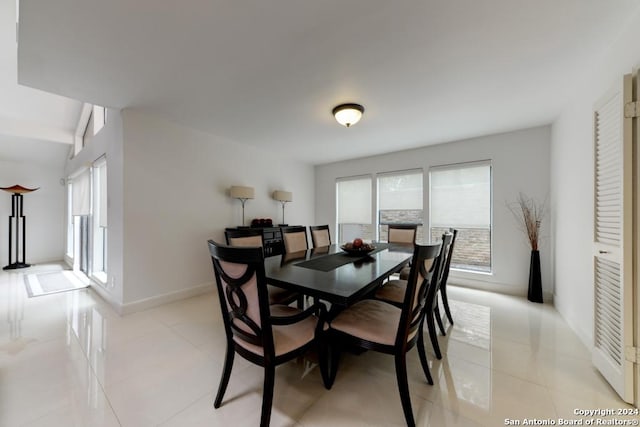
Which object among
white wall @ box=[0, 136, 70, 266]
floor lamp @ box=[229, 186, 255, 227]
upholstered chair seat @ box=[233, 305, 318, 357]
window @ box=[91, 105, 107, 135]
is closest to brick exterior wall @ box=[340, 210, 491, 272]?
floor lamp @ box=[229, 186, 255, 227]

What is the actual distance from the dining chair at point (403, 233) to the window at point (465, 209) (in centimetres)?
95

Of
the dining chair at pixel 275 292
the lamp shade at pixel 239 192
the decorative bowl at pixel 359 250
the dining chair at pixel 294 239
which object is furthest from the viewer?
the lamp shade at pixel 239 192

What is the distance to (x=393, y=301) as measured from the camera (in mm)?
2113

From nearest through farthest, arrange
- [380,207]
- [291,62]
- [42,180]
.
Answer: [291,62]
[380,207]
[42,180]

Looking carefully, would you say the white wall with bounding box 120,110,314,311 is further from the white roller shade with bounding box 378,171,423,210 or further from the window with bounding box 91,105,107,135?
the white roller shade with bounding box 378,171,423,210

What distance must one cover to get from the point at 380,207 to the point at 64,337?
15.8 feet

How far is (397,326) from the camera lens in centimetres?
153

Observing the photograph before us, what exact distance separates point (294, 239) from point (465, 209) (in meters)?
2.96

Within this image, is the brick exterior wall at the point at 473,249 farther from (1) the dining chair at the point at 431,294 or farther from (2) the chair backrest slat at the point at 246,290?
(2) the chair backrest slat at the point at 246,290

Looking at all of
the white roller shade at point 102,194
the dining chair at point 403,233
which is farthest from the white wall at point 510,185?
the white roller shade at point 102,194

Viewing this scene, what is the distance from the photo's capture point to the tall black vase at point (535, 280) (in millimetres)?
3201

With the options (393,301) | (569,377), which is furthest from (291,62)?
(569,377)

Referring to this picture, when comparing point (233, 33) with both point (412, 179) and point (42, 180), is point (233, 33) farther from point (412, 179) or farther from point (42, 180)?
point (42, 180)

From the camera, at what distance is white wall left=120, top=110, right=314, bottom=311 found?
291cm
